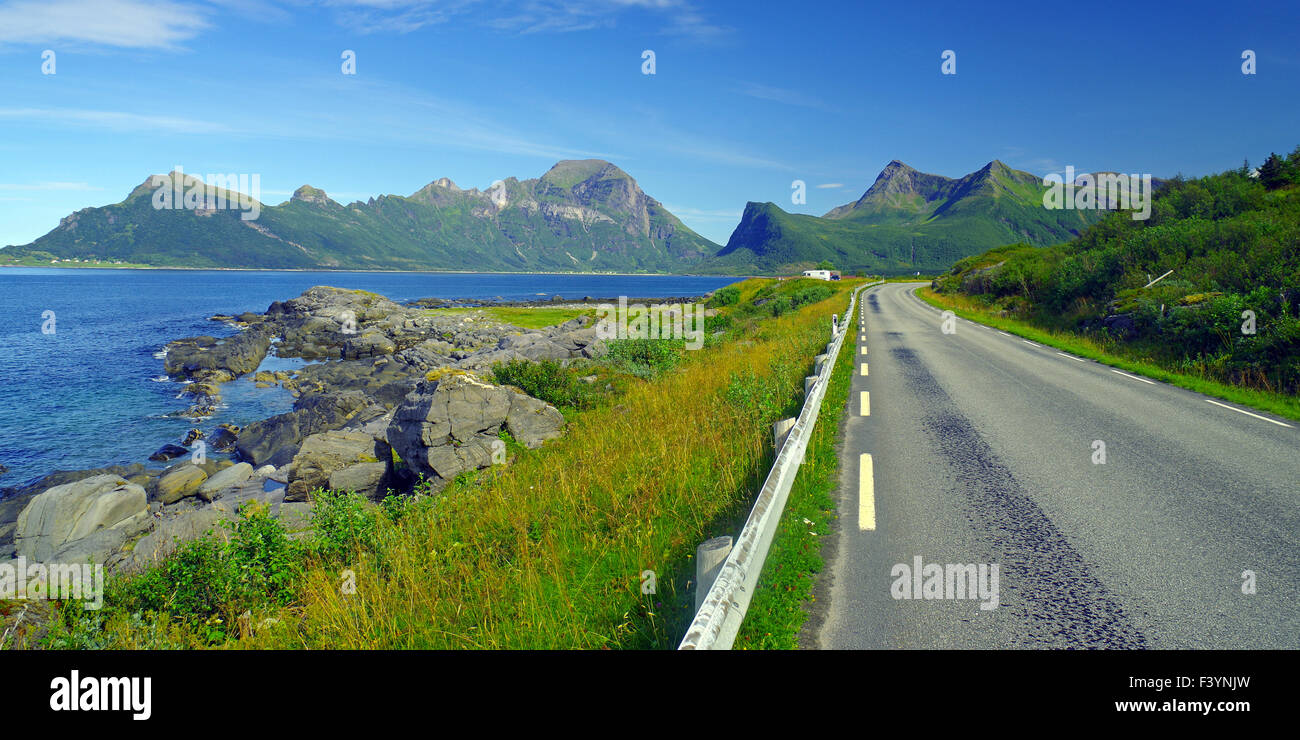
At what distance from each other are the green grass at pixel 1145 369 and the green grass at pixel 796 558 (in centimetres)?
908

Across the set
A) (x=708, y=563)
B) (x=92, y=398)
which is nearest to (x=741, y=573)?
(x=708, y=563)

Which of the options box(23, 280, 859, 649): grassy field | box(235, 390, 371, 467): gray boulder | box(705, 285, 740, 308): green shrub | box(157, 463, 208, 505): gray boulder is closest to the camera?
box(23, 280, 859, 649): grassy field

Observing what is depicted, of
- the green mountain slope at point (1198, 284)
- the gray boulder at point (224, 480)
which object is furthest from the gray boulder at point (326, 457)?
the green mountain slope at point (1198, 284)

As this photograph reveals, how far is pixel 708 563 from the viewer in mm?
3652

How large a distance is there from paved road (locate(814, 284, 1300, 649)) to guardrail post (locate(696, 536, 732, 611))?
2.89ft

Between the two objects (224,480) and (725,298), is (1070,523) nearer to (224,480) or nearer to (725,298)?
(224,480)

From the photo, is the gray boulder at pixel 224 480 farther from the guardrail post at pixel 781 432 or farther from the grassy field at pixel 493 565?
the guardrail post at pixel 781 432

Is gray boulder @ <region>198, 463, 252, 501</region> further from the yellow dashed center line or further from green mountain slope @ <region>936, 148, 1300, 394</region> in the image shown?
green mountain slope @ <region>936, 148, 1300, 394</region>

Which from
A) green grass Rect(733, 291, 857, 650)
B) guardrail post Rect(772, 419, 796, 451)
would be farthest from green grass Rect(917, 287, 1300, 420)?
guardrail post Rect(772, 419, 796, 451)

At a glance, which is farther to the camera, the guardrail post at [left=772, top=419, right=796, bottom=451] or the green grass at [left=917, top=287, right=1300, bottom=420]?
the green grass at [left=917, top=287, right=1300, bottom=420]

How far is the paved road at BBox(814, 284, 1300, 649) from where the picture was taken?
391 cm
